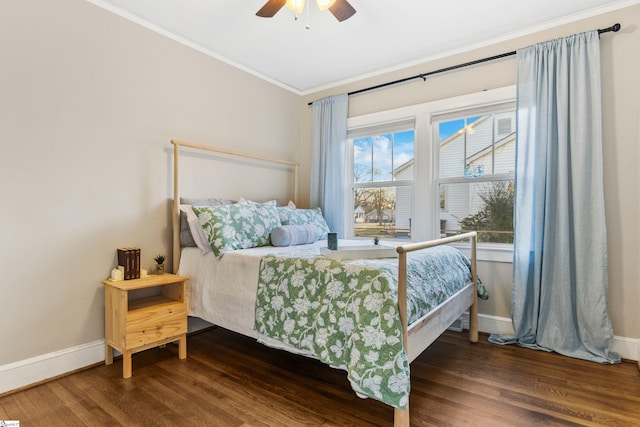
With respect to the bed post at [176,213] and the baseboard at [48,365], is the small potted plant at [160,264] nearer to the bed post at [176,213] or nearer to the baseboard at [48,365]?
the bed post at [176,213]

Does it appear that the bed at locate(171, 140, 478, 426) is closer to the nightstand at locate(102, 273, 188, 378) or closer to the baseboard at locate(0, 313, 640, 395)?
the nightstand at locate(102, 273, 188, 378)

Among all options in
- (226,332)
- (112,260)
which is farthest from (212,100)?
(226,332)

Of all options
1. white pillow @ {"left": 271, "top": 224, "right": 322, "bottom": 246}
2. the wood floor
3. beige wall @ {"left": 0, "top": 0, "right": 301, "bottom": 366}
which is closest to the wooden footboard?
the wood floor

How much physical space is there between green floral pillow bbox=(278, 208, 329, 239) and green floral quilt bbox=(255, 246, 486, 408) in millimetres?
907

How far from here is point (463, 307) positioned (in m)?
2.34

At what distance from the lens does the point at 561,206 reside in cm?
235

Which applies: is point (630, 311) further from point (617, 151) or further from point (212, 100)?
point (212, 100)

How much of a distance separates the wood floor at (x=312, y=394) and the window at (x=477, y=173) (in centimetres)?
103

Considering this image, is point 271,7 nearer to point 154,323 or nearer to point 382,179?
point 382,179

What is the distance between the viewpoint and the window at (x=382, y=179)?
3.30 metres

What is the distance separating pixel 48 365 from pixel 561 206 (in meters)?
3.41

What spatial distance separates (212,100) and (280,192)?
3.72 ft

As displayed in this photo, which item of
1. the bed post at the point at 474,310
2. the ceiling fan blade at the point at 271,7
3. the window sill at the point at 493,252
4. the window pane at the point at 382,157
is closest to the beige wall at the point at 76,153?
the ceiling fan blade at the point at 271,7

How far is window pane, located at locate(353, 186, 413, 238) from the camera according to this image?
10.8 feet
